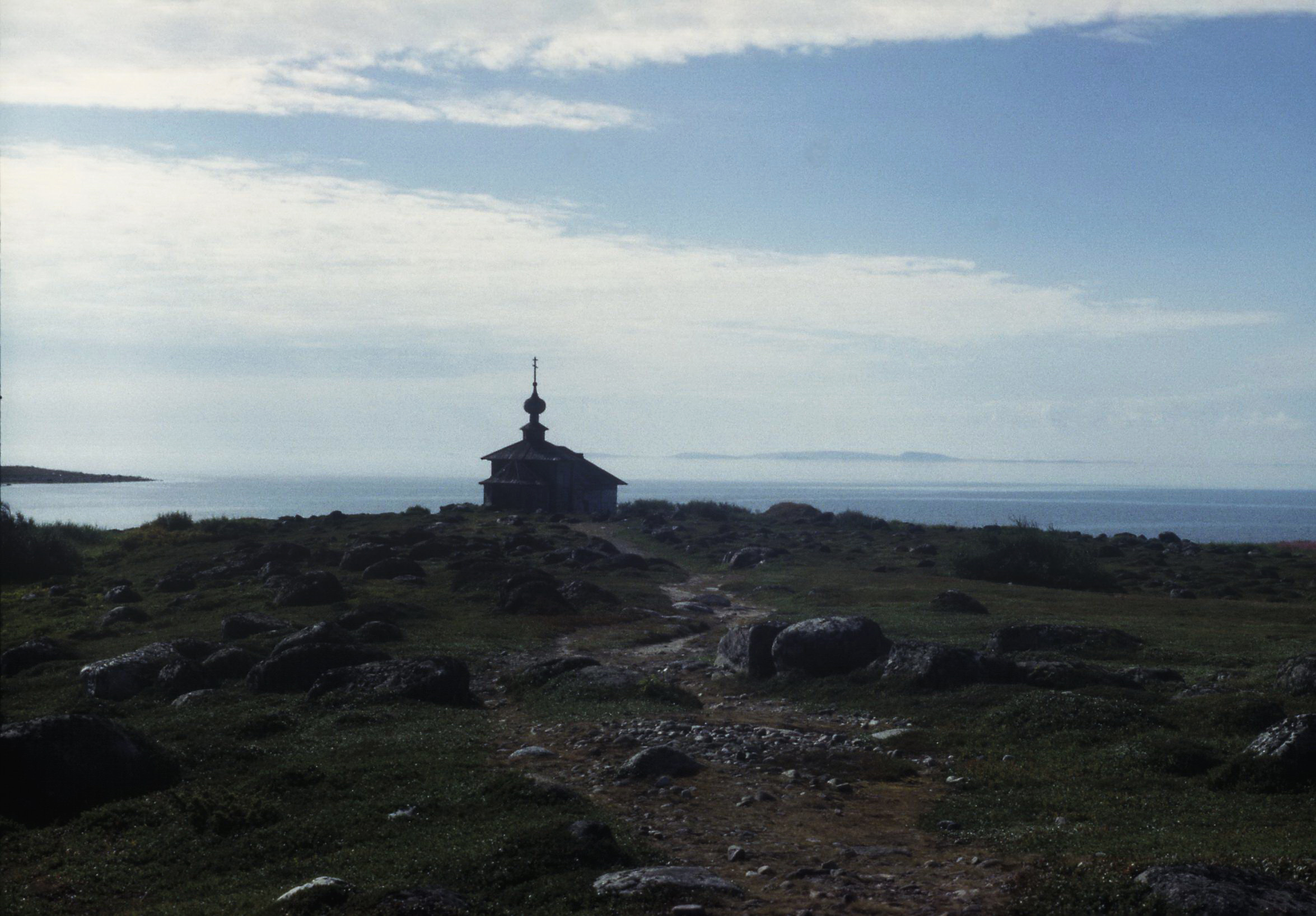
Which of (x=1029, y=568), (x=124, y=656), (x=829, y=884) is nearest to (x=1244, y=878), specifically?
(x=829, y=884)

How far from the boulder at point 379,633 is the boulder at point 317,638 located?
3331mm

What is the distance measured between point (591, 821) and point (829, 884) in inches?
134

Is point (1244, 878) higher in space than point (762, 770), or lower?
higher

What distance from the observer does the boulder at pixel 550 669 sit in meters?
26.8

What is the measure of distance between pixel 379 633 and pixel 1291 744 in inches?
1031

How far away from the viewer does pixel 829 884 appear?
12492mm

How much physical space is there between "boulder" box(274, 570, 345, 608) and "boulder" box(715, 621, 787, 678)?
20.6 m

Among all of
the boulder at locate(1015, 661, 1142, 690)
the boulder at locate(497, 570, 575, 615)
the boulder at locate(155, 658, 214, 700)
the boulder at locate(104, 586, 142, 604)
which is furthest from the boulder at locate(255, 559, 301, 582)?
the boulder at locate(1015, 661, 1142, 690)

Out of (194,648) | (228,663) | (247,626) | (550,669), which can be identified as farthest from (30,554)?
(550,669)

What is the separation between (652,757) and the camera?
707 inches

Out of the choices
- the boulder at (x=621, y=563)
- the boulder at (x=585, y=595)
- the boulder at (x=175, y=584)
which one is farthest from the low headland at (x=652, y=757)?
the boulder at (x=621, y=563)

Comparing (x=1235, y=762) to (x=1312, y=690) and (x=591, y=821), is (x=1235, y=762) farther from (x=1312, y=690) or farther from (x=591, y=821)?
(x=591, y=821)

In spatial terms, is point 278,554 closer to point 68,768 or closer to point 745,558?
point 745,558

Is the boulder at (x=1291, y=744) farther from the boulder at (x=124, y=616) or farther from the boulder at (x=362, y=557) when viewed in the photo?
the boulder at (x=362, y=557)
